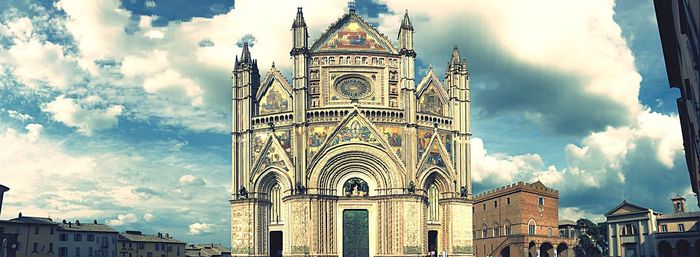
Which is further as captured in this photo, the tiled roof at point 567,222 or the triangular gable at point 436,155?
the tiled roof at point 567,222

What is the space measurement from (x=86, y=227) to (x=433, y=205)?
45399 mm

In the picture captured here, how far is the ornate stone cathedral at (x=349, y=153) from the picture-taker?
66.9m

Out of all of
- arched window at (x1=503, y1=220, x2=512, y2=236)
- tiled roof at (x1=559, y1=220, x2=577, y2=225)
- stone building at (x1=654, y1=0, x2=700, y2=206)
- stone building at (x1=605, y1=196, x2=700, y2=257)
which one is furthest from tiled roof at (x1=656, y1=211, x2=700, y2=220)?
stone building at (x1=654, y1=0, x2=700, y2=206)

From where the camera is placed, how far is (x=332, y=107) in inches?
2702

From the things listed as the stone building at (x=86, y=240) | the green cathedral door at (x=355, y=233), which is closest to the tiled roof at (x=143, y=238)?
the stone building at (x=86, y=240)

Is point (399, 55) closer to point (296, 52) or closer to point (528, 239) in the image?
point (296, 52)

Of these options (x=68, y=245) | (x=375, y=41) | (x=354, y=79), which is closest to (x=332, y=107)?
(x=354, y=79)

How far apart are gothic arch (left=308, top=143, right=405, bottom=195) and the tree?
1638 inches

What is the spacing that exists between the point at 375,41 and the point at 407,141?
36.0 ft

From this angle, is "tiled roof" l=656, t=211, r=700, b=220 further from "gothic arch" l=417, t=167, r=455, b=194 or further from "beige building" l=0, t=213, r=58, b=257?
"beige building" l=0, t=213, r=58, b=257

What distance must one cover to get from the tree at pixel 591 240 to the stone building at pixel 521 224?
2364 mm

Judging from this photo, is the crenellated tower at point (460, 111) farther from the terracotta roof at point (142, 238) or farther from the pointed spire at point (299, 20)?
the terracotta roof at point (142, 238)

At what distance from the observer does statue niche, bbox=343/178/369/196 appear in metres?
68.8

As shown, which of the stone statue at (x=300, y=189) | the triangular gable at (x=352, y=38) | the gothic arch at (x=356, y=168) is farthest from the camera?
the triangular gable at (x=352, y=38)
